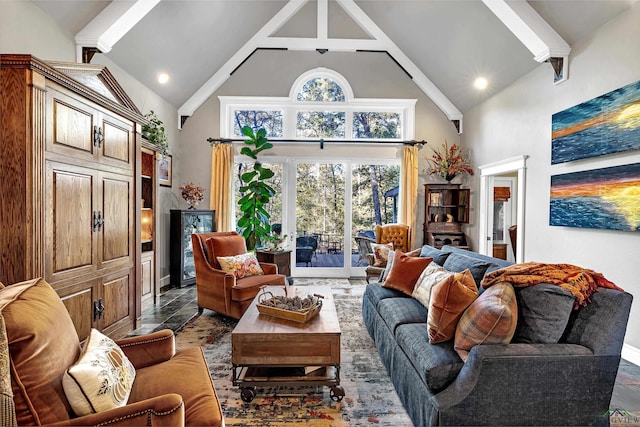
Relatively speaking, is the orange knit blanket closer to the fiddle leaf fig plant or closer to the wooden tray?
the wooden tray

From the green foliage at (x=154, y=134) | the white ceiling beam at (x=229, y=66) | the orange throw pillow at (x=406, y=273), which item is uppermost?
the white ceiling beam at (x=229, y=66)

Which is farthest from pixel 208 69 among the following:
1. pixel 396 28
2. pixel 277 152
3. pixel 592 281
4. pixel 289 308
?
pixel 592 281

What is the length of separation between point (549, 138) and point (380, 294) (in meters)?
2.67

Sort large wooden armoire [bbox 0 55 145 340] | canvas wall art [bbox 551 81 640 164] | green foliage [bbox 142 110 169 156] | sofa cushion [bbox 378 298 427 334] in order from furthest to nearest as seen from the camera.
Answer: green foliage [bbox 142 110 169 156], canvas wall art [bbox 551 81 640 164], sofa cushion [bbox 378 298 427 334], large wooden armoire [bbox 0 55 145 340]

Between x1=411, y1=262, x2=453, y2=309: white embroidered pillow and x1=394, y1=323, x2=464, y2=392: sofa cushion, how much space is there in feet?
1.83

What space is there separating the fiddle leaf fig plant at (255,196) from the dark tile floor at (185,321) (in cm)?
126

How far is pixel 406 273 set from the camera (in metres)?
3.19

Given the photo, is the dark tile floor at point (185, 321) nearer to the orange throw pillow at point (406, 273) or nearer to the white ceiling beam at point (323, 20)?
the orange throw pillow at point (406, 273)

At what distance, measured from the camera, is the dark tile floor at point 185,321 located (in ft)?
7.36

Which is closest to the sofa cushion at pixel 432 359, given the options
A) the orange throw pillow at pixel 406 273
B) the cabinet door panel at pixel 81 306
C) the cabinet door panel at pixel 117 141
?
the orange throw pillow at pixel 406 273

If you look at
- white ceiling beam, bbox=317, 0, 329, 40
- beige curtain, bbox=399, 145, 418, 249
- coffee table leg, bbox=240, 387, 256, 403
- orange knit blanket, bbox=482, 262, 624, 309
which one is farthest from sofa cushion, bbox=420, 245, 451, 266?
white ceiling beam, bbox=317, 0, 329, 40

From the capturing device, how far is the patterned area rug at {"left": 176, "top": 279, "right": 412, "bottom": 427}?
2020mm

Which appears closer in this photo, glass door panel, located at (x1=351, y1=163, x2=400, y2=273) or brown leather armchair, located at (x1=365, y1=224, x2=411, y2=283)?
brown leather armchair, located at (x1=365, y1=224, x2=411, y2=283)

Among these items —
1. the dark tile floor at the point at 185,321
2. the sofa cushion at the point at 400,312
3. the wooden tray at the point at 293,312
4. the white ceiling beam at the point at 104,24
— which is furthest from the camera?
the white ceiling beam at the point at 104,24
